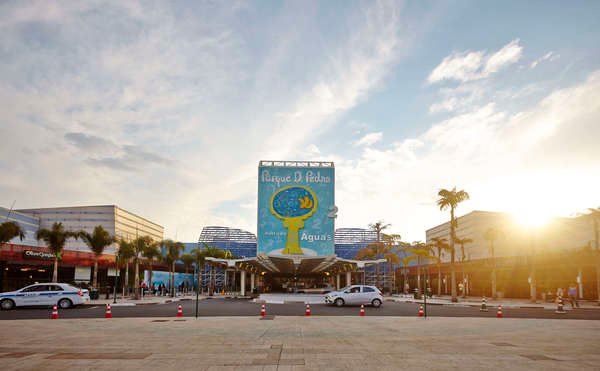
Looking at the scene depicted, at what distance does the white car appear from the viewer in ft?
91.1

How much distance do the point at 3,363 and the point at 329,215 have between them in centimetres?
4406

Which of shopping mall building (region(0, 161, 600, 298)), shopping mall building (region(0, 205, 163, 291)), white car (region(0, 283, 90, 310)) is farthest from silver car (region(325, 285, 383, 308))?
shopping mall building (region(0, 205, 163, 291))

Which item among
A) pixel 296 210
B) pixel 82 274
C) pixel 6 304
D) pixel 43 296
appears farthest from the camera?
pixel 82 274

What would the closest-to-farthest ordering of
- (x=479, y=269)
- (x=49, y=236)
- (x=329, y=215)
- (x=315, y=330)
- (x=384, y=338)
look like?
1. (x=384, y=338)
2. (x=315, y=330)
3. (x=49, y=236)
4. (x=329, y=215)
5. (x=479, y=269)

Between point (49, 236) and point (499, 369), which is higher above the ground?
point (49, 236)

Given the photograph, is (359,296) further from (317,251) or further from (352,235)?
(352,235)

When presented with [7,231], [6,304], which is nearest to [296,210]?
[7,231]

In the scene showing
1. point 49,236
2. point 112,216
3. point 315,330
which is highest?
point 112,216

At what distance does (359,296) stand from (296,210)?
68.7 ft

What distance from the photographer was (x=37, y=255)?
147ft

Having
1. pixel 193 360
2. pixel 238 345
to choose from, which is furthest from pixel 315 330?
pixel 193 360

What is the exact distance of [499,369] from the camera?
9414mm

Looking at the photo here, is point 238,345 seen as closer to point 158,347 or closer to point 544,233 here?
point 158,347

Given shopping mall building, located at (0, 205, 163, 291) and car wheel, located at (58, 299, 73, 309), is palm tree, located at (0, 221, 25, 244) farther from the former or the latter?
car wheel, located at (58, 299, 73, 309)
